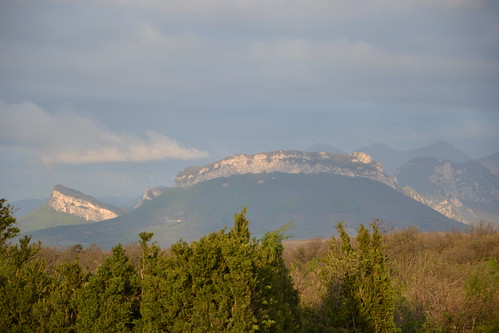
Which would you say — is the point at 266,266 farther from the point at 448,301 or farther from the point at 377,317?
the point at 448,301

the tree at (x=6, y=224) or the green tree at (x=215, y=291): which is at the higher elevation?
the tree at (x=6, y=224)

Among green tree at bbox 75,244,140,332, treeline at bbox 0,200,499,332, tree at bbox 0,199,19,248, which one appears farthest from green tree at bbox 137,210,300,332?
tree at bbox 0,199,19,248

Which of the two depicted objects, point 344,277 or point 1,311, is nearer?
point 1,311

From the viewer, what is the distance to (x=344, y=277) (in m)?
16.2

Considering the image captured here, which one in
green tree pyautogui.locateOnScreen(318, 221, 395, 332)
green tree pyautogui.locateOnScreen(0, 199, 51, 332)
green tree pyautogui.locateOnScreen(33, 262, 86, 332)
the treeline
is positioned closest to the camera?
the treeline

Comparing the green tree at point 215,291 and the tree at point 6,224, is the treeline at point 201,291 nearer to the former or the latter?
the green tree at point 215,291

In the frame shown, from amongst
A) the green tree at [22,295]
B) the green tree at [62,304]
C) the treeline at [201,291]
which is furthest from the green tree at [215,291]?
the green tree at [22,295]

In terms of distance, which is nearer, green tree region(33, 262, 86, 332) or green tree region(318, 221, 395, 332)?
green tree region(33, 262, 86, 332)

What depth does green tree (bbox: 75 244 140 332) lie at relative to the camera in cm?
1276

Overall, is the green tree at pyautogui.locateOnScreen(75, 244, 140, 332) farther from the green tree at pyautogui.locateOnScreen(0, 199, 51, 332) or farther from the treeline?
the green tree at pyautogui.locateOnScreen(0, 199, 51, 332)

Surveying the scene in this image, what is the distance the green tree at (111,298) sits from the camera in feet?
41.9

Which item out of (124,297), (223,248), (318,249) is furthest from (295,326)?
(318,249)

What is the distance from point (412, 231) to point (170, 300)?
141 feet

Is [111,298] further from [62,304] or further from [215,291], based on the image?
[215,291]
